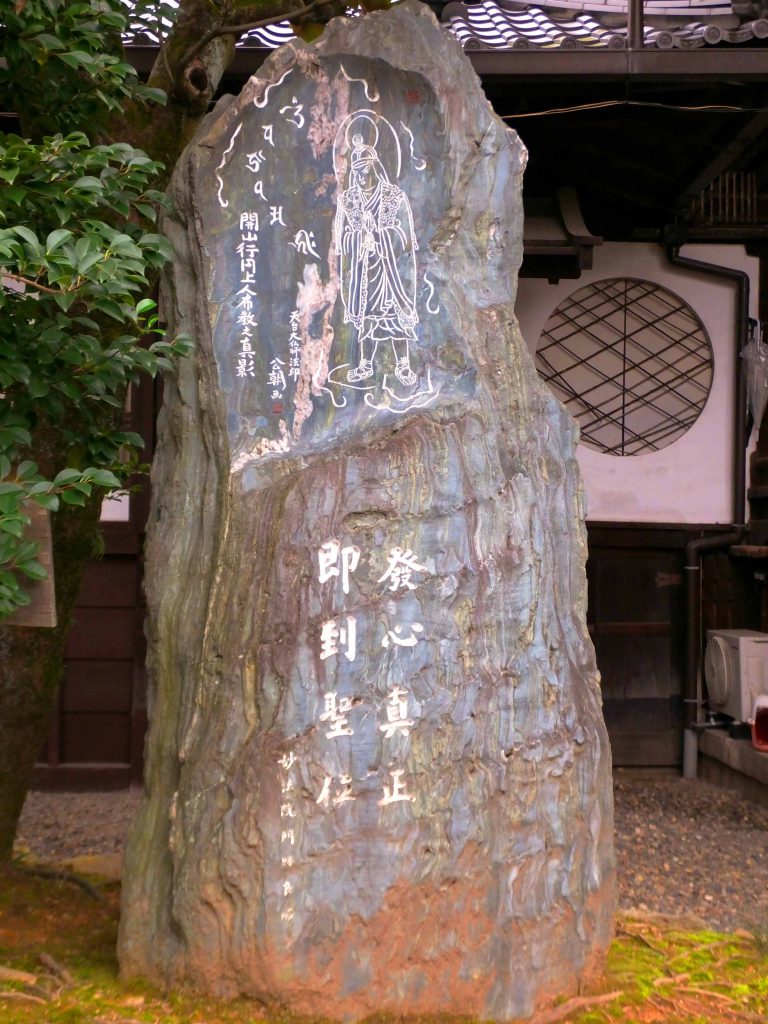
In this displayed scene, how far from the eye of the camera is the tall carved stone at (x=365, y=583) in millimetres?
3420

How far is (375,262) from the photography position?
388cm

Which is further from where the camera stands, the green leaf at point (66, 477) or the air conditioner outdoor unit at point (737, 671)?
the air conditioner outdoor unit at point (737, 671)

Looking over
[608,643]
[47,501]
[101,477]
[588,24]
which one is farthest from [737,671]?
[47,501]

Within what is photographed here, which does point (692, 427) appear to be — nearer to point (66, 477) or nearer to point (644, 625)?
point (644, 625)

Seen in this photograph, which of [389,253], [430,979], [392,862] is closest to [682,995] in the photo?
[430,979]

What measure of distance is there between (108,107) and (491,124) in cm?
144

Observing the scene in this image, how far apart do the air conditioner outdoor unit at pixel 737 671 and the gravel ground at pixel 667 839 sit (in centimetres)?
64

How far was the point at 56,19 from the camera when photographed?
3.62 m

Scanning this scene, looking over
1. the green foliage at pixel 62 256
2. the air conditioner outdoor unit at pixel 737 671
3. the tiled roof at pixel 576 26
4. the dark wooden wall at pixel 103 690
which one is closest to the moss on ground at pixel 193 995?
the green foliage at pixel 62 256

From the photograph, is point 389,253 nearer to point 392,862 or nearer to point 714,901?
point 392,862

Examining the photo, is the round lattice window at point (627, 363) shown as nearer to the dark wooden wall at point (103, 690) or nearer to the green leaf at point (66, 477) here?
the dark wooden wall at point (103, 690)

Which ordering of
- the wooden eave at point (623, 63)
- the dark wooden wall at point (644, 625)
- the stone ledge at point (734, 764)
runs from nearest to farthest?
the wooden eave at point (623, 63) → the stone ledge at point (734, 764) → the dark wooden wall at point (644, 625)

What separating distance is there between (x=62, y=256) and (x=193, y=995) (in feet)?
7.57

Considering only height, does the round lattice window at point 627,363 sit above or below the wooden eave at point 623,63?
below
